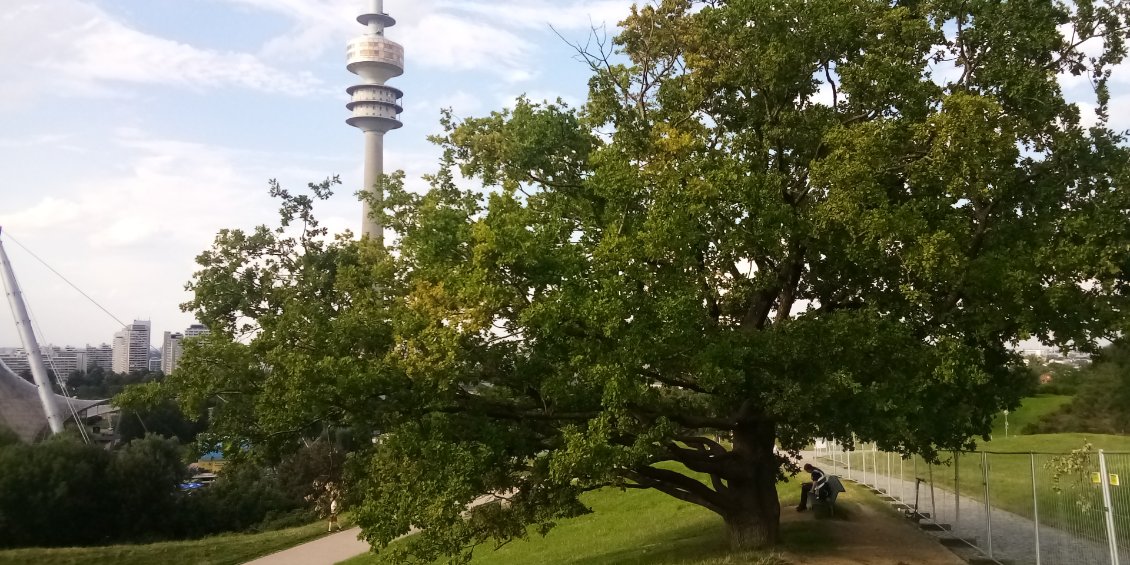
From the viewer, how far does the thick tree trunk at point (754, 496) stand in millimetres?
17281

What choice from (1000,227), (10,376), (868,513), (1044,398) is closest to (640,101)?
(1000,227)

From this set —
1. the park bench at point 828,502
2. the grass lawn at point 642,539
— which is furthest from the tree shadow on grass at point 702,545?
the park bench at point 828,502

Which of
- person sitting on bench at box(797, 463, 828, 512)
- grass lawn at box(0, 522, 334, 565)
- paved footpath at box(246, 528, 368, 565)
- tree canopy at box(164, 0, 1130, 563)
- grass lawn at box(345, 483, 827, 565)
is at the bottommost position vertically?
grass lawn at box(0, 522, 334, 565)

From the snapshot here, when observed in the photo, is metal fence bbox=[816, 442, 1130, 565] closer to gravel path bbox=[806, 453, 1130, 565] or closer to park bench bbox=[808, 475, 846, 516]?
gravel path bbox=[806, 453, 1130, 565]

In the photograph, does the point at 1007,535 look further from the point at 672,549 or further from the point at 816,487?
the point at 672,549

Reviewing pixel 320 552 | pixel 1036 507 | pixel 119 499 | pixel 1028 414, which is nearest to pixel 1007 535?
pixel 1036 507

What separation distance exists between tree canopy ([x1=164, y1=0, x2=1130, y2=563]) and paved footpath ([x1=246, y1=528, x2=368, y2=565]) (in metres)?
13.1

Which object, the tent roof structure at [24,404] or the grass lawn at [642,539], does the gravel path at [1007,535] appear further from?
the tent roof structure at [24,404]

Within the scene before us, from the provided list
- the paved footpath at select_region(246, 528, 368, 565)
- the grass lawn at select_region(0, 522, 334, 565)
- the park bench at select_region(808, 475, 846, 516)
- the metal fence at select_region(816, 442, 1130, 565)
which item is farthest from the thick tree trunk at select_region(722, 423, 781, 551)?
the grass lawn at select_region(0, 522, 334, 565)

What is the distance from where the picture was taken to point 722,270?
1708 centimetres

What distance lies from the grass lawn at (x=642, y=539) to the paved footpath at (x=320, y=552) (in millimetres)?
1771

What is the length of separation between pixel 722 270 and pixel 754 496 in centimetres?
450

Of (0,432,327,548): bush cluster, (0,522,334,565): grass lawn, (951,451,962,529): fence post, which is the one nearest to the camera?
(951,451,962,529): fence post

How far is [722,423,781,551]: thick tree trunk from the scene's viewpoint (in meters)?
17.3
